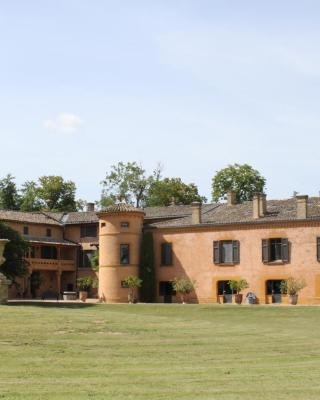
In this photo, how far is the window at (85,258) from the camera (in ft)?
214

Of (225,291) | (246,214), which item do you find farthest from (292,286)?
(246,214)

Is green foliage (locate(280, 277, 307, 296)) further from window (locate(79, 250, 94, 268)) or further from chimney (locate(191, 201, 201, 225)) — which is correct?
window (locate(79, 250, 94, 268))

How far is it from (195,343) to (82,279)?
39.1 meters

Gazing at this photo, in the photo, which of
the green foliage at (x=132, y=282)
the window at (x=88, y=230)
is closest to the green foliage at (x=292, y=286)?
the green foliage at (x=132, y=282)

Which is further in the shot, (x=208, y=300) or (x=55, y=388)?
(x=208, y=300)

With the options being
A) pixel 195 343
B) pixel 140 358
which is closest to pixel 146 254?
pixel 195 343

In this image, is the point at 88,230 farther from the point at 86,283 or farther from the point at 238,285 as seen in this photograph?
the point at 238,285

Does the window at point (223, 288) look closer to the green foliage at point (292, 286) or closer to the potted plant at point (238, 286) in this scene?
the potted plant at point (238, 286)

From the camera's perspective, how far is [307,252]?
4934 cm

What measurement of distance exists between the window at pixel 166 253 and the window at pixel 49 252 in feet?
48.4

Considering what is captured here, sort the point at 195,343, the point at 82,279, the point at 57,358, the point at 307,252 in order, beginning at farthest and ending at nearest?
the point at 82,279 → the point at 307,252 → the point at 195,343 → the point at 57,358

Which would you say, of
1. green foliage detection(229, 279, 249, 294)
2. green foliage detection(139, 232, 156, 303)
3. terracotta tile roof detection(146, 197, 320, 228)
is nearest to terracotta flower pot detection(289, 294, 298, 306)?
green foliage detection(229, 279, 249, 294)

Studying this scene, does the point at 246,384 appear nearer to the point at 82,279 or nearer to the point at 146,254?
the point at 146,254

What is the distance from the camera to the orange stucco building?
49781 mm
